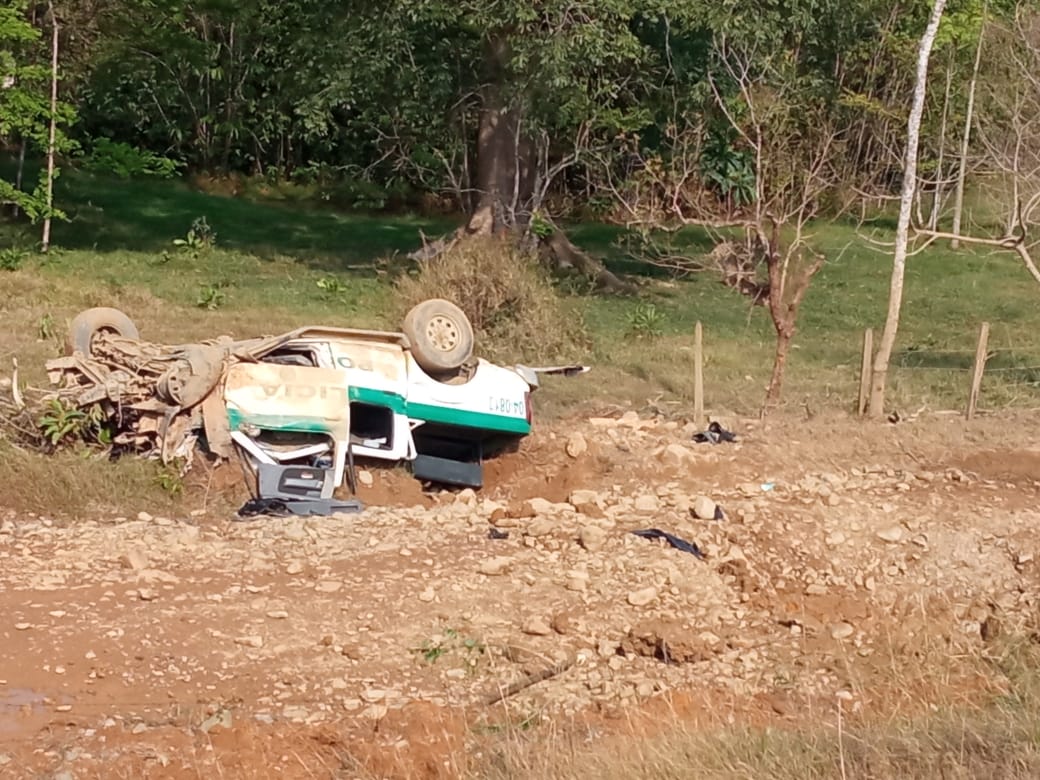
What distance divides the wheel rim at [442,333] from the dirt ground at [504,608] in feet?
3.49

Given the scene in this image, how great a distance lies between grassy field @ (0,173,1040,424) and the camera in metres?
14.3

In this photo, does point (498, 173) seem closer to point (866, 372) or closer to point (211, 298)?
point (211, 298)

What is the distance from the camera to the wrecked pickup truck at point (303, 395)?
9172 millimetres

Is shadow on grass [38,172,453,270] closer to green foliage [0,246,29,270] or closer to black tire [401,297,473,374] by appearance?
green foliage [0,246,29,270]

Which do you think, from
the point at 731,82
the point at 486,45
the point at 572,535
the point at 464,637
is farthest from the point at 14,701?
the point at 731,82

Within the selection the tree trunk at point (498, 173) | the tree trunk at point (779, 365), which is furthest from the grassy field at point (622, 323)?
the tree trunk at point (498, 173)

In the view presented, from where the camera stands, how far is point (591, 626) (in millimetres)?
7266

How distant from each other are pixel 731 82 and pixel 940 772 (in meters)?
18.7

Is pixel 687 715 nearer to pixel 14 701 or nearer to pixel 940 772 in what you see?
pixel 940 772

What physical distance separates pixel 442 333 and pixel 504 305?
557 cm

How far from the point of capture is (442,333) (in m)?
10.2

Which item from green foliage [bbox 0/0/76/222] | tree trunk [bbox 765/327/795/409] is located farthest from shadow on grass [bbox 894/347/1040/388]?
green foliage [bbox 0/0/76/222]

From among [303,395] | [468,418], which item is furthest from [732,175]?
[303,395]

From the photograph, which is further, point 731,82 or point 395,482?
point 731,82
